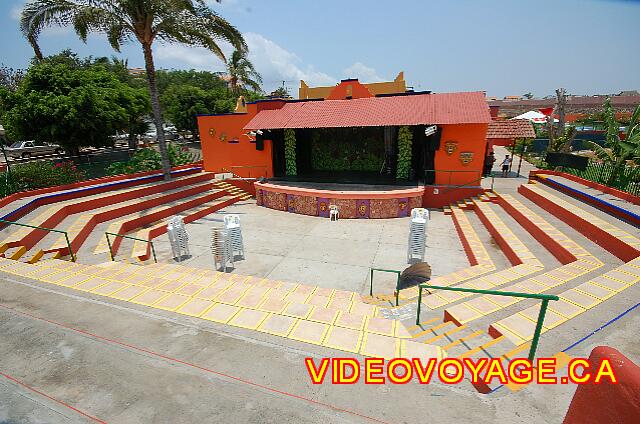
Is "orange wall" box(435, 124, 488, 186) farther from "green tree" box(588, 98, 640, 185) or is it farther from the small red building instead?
"green tree" box(588, 98, 640, 185)

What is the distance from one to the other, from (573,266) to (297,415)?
6628 mm

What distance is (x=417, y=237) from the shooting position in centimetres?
896

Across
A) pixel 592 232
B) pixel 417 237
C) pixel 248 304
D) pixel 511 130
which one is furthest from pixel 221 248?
pixel 511 130

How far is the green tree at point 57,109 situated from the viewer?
1617 cm

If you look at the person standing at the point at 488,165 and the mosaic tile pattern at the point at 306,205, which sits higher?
the person standing at the point at 488,165

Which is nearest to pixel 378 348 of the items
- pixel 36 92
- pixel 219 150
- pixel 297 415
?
pixel 297 415

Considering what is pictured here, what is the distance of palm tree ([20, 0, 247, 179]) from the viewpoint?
11914 millimetres

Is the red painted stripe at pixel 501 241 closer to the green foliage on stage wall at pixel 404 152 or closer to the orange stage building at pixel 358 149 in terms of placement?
the orange stage building at pixel 358 149

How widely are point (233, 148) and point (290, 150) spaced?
173 inches

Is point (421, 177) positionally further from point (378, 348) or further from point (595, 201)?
point (378, 348)

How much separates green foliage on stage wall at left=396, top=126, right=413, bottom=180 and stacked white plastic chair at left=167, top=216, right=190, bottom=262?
36.6 ft

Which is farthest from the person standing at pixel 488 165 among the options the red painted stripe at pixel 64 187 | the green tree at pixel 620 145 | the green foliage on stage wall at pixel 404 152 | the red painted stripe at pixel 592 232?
the red painted stripe at pixel 64 187

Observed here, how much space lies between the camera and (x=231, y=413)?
307 centimetres

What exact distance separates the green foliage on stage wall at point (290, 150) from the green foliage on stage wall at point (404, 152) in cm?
608
